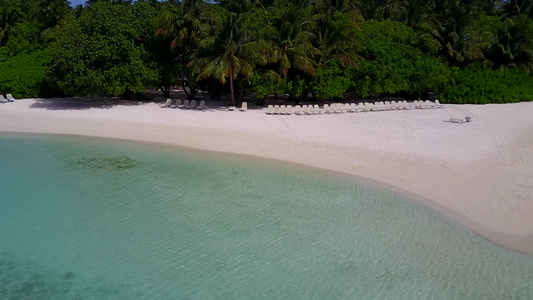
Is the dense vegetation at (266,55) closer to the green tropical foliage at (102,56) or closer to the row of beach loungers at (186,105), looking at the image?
the green tropical foliage at (102,56)

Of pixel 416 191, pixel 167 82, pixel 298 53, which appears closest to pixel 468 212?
pixel 416 191

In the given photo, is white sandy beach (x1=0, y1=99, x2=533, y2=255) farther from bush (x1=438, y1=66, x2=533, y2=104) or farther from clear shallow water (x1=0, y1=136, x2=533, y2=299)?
bush (x1=438, y1=66, x2=533, y2=104)

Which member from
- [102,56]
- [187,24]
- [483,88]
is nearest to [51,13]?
[102,56]

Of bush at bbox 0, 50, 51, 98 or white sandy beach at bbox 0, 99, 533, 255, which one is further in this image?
bush at bbox 0, 50, 51, 98

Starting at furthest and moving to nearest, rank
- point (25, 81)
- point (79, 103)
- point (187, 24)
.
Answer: point (25, 81), point (79, 103), point (187, 24)

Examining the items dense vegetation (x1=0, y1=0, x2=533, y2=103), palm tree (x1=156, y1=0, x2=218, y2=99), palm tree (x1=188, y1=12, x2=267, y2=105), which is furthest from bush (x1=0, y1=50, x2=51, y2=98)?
palm tree (x1=188, y1=12, x2=267, y2=105)

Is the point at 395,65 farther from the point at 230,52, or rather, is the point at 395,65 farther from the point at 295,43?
the point at 230,52
